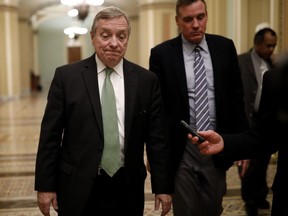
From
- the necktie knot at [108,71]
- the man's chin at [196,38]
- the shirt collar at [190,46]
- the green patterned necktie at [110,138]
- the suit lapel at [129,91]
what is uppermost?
the man's chin at [196,38]

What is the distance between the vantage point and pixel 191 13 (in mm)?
2256

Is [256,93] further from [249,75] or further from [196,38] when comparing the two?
[196,38]

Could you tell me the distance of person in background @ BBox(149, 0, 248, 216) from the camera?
2312mm

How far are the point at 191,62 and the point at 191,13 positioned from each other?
0.90 feet

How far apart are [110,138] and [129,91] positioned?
0.79ft

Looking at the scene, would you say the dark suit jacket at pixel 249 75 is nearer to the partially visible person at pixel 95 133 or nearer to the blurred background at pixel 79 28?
the blurred background at pixel 79 28

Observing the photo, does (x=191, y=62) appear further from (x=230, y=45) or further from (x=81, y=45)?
(x=81, y=45)

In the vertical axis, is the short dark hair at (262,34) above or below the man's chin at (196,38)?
above

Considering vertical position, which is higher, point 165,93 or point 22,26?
point 22,26

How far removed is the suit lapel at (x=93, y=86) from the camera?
6.37ft

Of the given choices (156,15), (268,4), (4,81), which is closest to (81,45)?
(4,81)

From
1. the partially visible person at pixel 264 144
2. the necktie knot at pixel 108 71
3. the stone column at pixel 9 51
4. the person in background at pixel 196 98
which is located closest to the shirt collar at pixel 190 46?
the person in background at pixel 196 98

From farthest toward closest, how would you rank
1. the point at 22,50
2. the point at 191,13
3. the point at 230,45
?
the point at 22,50 < the point at 230,45 < the point at 191,13

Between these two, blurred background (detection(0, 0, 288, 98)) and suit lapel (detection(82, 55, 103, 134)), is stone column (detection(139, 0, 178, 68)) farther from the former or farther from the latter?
suit lapel (detection(82, 55, 103, 134))
